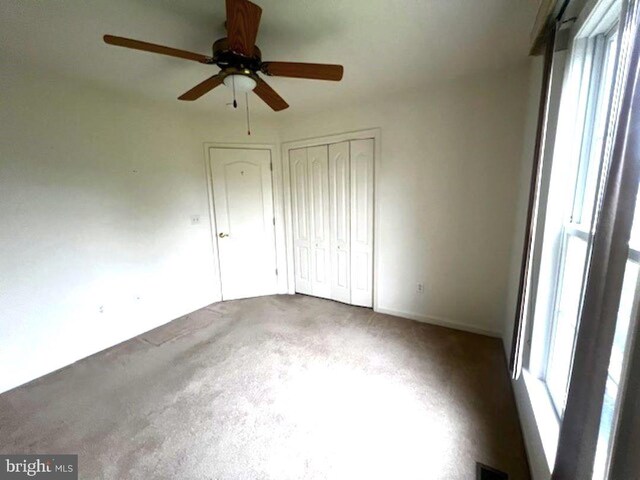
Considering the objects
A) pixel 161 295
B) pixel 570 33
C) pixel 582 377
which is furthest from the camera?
pixel 161 295

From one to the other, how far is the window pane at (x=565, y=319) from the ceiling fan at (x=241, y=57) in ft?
4.92

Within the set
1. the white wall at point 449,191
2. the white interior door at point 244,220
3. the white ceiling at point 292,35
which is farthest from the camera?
the white interior door at point 244,220

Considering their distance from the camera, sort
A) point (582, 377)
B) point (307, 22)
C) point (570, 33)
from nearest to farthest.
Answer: point (582, 377) < point (570, 33) < point (307, 22)

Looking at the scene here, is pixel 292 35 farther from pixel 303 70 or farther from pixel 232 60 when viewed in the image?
pixel 232 60

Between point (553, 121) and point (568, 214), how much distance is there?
49 centimetres

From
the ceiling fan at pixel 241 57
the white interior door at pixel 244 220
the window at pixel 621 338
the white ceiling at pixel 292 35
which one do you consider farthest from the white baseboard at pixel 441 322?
the ceiling fan at pixel 241 57

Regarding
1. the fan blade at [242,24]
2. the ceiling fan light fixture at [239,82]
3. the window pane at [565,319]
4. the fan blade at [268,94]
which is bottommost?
the window pane at [565,319]

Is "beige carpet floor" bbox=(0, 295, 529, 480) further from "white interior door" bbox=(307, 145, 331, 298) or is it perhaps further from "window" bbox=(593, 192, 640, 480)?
"white interior door" bbox=(307, 145, 331, 298)

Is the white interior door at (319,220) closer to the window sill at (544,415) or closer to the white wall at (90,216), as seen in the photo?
the white wall at (90,216)

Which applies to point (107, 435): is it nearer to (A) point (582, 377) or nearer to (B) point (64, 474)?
(B) point (64, 474)

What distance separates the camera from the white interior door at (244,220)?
331cm

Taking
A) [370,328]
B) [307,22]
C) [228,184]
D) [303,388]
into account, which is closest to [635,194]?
[307,22]

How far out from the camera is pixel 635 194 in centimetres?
61

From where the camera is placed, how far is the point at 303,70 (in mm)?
1489
